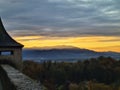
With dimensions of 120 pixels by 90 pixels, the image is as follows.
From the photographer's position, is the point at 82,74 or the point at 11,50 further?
the point at 82,74

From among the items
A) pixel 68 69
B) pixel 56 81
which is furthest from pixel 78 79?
pixel 56 81

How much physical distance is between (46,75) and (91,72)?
1402 cm

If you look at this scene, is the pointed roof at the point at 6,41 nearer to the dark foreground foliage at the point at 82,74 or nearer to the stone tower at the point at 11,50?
the stone tower at the point at 11,50

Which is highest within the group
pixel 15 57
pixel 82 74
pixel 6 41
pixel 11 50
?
pixel 6 41

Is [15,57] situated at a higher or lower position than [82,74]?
higher

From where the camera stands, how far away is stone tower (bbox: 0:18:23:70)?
18.7m

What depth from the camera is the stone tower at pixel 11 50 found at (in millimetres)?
18703

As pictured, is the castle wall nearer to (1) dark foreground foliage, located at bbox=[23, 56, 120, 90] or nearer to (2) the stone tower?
(2) the stone tower

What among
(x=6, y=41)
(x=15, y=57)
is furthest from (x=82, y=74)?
(x=6, y=41)

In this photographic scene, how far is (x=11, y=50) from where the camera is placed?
18.8 metres

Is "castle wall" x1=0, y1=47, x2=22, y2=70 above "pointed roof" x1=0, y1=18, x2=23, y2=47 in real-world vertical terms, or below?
below

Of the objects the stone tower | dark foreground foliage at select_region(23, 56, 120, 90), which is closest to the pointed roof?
the stone tower

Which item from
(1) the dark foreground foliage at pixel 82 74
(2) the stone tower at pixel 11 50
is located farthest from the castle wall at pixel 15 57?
(1) the dark foreground foliage at pixel 82 74

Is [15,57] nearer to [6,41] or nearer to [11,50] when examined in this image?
[11,50]
